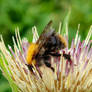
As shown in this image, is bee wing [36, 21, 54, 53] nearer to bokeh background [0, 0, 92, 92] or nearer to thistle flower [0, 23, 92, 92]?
thistle flower [0, 23, 92, 92]

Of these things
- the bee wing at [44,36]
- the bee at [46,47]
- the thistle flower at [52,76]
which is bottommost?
the thistle flower at [52,76]

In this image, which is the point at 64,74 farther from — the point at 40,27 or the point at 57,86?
the point at 40,27

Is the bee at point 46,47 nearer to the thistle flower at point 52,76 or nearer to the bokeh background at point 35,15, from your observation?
the thistle flower at point 52,76

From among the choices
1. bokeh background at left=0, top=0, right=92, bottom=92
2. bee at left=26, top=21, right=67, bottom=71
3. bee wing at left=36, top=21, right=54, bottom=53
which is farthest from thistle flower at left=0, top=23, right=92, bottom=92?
bokeh background at left=0, top=0, right=92, bottom=92

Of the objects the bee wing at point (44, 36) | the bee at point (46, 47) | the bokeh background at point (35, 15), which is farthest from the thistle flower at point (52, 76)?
the bokeh background at point (35, 15)

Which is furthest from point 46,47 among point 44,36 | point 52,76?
point 52,76

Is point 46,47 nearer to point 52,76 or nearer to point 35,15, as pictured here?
point 52,76

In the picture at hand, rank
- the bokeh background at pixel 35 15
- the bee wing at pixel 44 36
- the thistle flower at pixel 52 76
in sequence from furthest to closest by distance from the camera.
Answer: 1. the bokeh background at pixel 35 15
2. the thistle flower at pixel 52 76
3. the bee wing at pixel 44 36

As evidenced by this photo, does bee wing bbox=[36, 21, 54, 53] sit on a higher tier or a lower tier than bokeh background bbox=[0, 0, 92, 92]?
higher
